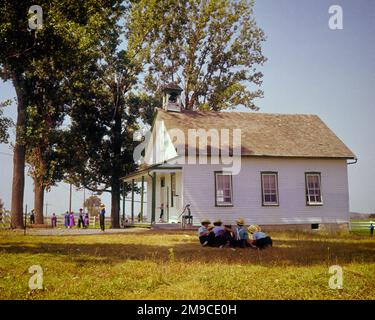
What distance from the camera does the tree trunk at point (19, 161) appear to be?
27.9m

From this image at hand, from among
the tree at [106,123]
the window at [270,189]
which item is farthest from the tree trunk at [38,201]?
the window at [270,189]

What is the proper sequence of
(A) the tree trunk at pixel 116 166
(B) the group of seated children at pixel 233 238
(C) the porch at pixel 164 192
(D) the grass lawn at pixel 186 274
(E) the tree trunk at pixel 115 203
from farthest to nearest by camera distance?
(E) the tree trunk at pixel 115 203 → (A) the tree trunk at pixel 116 166 → (C) the porch at pixel 164 192 → (B) the group of seated children at pixel 233 238 → (D) the grass lawn at pixel 186 274

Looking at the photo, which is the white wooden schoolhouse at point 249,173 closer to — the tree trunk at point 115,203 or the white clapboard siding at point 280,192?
the white clapboard siding at point 280,192

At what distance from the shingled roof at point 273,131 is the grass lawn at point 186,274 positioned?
40.9 feet

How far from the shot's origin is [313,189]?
2503 cm

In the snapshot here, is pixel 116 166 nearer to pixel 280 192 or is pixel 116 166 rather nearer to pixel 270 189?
pixel 270 189

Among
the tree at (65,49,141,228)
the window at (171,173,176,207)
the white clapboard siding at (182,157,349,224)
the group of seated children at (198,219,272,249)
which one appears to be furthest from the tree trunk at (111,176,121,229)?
the group of seated children at (198,219,272,249)

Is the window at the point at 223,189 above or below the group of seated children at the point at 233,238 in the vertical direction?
above

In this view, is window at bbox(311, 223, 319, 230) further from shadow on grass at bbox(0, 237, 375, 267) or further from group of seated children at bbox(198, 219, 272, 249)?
group of seated children at bbox(198, 219, 272, 249)

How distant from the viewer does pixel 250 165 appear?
24.1m

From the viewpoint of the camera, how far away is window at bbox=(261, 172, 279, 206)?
24.2m

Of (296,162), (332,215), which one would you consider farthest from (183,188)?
(332,215)

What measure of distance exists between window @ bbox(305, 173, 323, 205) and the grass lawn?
473 inches

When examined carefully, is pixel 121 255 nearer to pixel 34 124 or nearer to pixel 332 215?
pixel 332 215
